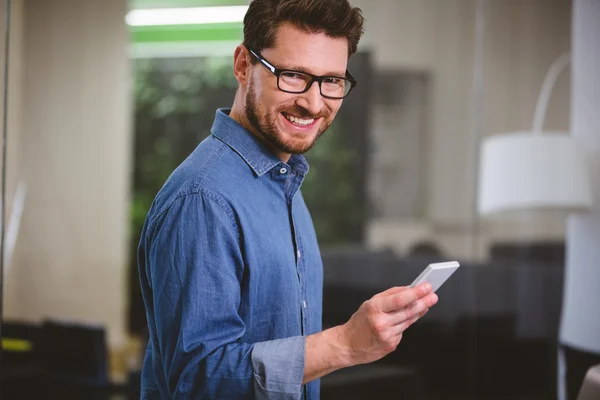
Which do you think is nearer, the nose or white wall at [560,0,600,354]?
the nose

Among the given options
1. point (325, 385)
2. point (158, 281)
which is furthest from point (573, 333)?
point (158, 281)

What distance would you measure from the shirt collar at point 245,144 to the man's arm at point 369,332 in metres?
0.31

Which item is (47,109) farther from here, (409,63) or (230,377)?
(230,377)

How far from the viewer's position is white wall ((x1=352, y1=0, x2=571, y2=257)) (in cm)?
306

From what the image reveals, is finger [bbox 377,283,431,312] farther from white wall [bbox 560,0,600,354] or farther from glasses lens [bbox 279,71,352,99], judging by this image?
white wall [bbox 560,0,600,354]

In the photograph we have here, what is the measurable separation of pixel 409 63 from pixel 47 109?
172cm

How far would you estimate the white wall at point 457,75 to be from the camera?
3064mm

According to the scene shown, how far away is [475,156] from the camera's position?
10.4 ft

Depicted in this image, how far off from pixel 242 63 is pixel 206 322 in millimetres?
460

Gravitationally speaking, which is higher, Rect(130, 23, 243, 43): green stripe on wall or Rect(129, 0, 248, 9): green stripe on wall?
Rect(129, 0, 248, 9): green stripe on wall

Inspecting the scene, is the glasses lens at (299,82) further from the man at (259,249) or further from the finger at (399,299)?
the finger at (399,299)

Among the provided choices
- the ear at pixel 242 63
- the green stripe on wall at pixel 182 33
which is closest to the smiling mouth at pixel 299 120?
the ear at pixel 242 63

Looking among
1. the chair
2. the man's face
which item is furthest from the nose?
the chair

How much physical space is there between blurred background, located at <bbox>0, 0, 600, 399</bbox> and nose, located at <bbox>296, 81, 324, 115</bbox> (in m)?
1.74
